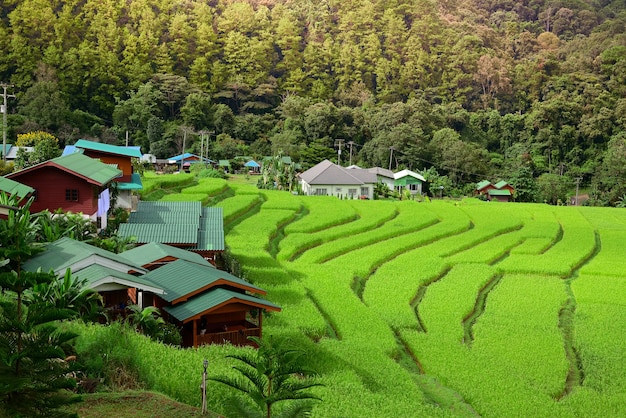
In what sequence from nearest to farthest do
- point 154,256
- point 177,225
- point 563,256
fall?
point 154,256 → point 177,225 → point 563,256

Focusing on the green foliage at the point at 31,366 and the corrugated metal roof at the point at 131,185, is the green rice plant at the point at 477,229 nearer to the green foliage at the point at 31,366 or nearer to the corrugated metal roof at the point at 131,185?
the corrugated metal roof at the point at 131,185

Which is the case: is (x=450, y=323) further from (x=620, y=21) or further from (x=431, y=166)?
(x=620, y=21)

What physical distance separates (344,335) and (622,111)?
197ft

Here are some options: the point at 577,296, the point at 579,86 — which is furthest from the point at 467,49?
the point at 577,296

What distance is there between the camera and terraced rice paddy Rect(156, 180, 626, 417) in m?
13.7

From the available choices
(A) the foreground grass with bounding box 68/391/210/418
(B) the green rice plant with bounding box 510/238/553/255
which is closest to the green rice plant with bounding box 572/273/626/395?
(B) the green rice plant with bounding box 510/238/553/255

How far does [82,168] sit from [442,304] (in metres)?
12.9

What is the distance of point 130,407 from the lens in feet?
26.5

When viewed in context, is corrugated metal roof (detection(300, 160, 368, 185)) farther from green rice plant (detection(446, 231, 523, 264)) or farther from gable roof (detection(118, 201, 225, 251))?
gable roof (detection(118, 201, 225, 251))

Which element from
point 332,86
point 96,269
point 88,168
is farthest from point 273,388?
point 332,86

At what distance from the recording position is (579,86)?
72250 millimetres

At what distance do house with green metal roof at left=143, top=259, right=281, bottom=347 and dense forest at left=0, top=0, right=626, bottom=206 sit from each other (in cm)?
4046

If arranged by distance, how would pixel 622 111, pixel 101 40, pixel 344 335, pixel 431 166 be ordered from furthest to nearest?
pixel 101 40 → pixel 622 111 → pixel 431 166 → pixel 344 335

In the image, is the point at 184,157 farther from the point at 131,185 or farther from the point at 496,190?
the point at 131,185
